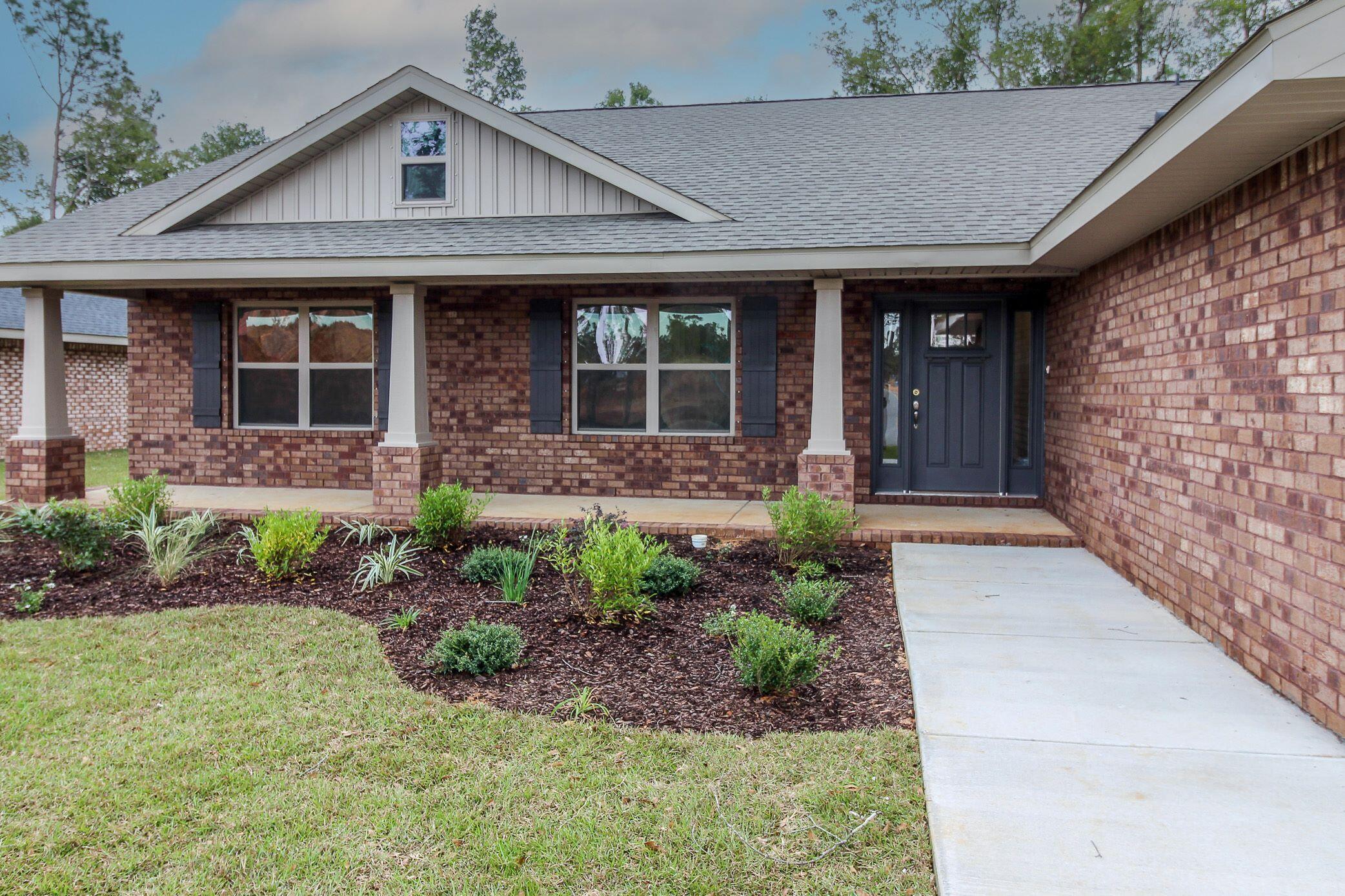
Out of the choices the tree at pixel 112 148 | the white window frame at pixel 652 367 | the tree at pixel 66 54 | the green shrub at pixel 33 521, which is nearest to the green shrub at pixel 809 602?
the white window frame at pixel 652 367

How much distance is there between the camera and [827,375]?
7.38 meters

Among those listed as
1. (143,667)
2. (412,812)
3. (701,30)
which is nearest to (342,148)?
(143,667)

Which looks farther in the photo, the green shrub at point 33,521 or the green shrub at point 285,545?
the green shrub at point 33,521

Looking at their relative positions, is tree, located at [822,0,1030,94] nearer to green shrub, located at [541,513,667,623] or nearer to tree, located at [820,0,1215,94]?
tree, located at [820,0,1215,94]

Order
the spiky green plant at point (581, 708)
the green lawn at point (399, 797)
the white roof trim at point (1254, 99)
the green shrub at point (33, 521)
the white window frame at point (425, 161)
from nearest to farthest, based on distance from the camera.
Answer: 1. the green lawn at point (399, 797)
2. the white roof trim at point (1254, 99)
3. the spiky green plant at point (581, 708)
4. the green shrub at point (33, 521)
5. the white window frame at point (425, 161)

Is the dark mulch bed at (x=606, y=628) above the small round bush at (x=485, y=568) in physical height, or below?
below

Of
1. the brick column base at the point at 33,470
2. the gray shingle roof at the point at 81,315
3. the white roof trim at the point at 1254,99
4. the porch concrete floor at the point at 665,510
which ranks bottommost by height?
the porch concrete floor at the point at 665,510

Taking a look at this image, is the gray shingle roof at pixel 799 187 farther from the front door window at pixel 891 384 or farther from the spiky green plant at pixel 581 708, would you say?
the spiky green plant at pixel 581 708

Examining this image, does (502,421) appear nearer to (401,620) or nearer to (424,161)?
(424,161)

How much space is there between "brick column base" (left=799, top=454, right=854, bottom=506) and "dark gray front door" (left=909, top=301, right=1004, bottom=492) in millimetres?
1580

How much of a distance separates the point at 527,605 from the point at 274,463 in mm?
5657

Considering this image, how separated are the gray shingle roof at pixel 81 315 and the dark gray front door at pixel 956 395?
13806 millimetres

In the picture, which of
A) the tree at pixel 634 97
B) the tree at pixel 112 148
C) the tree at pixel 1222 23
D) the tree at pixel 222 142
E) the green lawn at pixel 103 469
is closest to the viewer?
the green lawn at pixel 103 469

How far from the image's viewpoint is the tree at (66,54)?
27920mm
